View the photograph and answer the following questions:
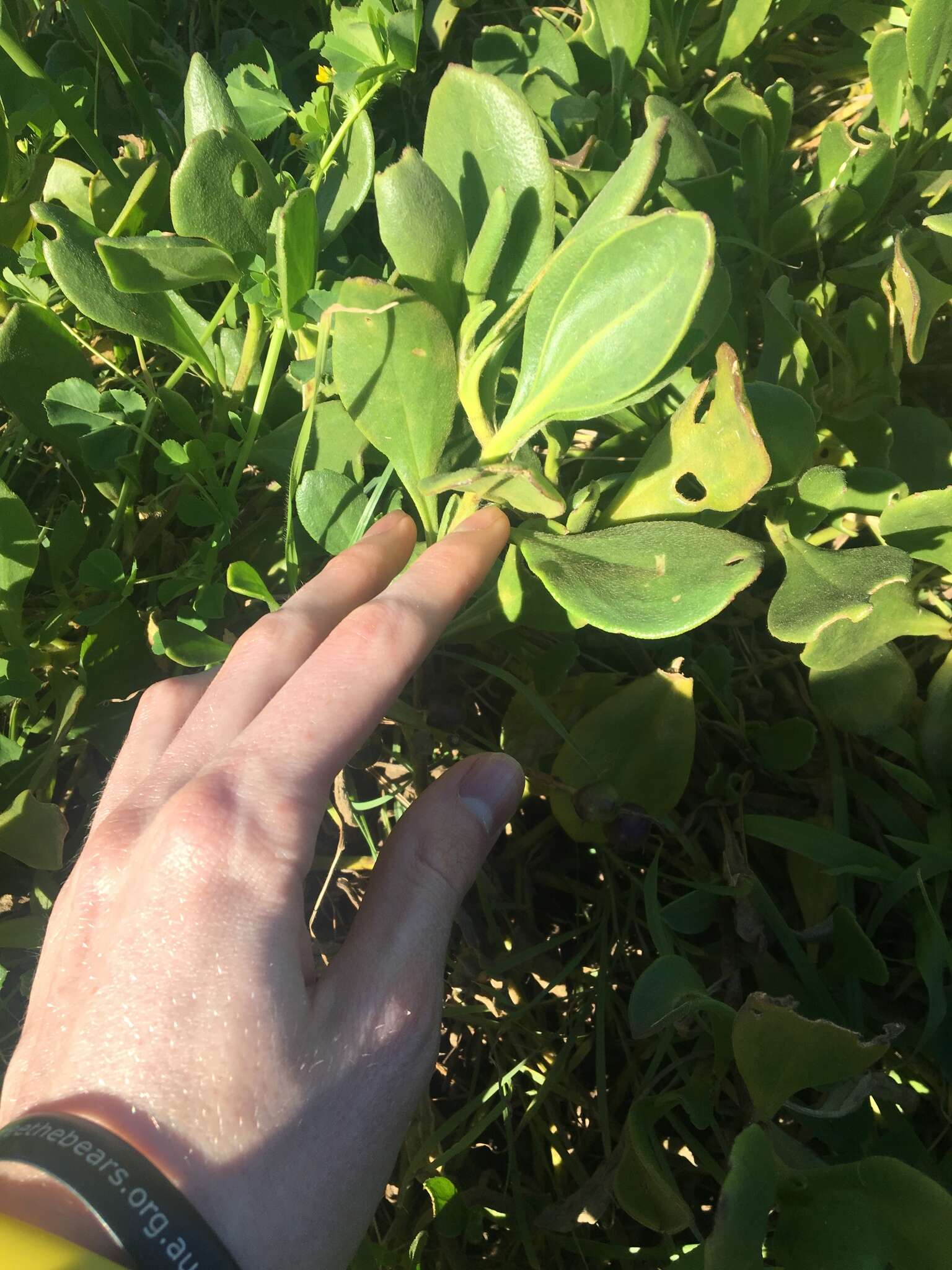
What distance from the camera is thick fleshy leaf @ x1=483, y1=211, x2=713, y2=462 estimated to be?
2.86 ft

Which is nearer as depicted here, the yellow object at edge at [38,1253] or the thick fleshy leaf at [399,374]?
the yellow object at edge at [38,1253]

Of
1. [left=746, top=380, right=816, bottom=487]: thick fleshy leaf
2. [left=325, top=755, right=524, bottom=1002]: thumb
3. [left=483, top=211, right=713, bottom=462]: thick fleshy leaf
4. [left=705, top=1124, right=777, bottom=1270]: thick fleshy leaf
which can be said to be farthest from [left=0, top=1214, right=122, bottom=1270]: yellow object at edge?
[left=746, top=380, right=816, bottom=487]: thick fleshy leaf

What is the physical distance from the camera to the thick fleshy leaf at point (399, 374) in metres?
1.04

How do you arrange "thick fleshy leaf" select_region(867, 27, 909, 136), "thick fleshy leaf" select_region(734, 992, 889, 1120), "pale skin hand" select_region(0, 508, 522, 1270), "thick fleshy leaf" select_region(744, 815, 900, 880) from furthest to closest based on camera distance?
"thick fleshy leaf" select_region(867, 27, 909, 136), "thick fleshy leaf" select_region(744, 815, 900, 880), "thick fleshy leaf" select_region(734, 992, 889, 1120), "pale skin hand" select_region(0, 508, 522, 1270)

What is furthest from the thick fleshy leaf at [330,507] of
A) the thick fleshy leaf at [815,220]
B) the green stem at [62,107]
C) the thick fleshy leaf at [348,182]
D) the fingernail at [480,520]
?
the thick fleshy leaf at [815,220]

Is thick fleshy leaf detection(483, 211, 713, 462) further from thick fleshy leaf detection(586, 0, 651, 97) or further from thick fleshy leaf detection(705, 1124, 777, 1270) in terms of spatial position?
thick fleshy leaf detection(705, 1124, 777, 1270)

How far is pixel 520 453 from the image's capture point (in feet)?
3.60

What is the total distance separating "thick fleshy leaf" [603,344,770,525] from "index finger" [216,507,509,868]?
178 millimetres

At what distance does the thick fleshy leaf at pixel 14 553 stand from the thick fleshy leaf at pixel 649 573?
65cm

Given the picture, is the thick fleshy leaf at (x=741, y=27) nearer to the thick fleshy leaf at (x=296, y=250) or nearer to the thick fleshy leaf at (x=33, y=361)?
the thick fleshy leaf at (x=296, y=250)

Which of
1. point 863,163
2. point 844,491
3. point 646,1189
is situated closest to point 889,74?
point 863,163

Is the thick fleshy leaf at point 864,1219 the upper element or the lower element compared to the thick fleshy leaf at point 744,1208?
lower

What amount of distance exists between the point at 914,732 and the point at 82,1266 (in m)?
1.11

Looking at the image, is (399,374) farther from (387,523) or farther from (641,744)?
(641,744)
